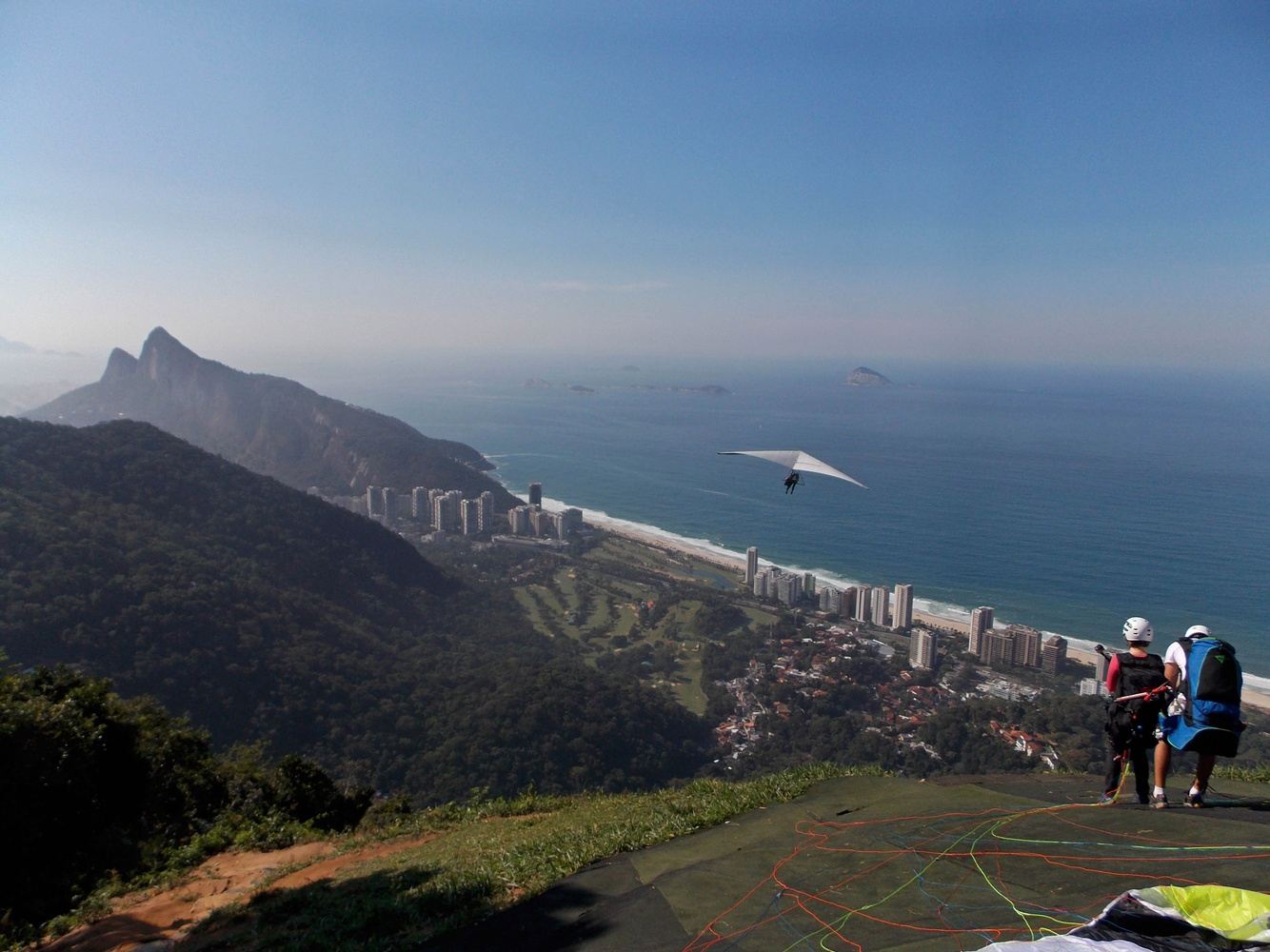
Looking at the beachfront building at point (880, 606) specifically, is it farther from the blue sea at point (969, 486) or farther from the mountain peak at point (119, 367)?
the mountain peak at point (119, 367)

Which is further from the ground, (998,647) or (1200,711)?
(1200,711)

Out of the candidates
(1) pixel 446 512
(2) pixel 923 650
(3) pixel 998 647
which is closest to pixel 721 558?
(2) pixel 923 650

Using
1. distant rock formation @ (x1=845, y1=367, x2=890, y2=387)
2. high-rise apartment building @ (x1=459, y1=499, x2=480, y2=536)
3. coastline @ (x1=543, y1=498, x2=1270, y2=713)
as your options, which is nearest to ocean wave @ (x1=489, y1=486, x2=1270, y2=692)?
coastline @ (x1=543, y1=498, x2=1270, y2=713)

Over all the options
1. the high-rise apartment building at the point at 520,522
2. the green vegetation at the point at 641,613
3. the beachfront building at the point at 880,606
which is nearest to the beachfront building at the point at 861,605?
the beachfront building at the point at 880,606

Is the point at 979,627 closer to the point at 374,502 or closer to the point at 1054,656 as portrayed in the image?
the point at 1054,656

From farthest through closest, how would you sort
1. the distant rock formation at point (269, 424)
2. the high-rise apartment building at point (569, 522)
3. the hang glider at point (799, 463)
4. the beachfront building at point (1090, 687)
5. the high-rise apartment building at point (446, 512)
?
the distant rock formation at point (269, 424) → the high-rise apartment building at point (446, 512) → the high-rise apartment building at point (569, 522) → the beachfront building at point (1090, 687) → the hang glider at point (799, 463)

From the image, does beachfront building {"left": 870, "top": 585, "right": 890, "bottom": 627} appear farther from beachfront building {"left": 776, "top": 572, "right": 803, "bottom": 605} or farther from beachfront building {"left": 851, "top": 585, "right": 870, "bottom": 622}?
beachfront building {"left": 776, "top": 572, "right": 803, "bottom": 605}
